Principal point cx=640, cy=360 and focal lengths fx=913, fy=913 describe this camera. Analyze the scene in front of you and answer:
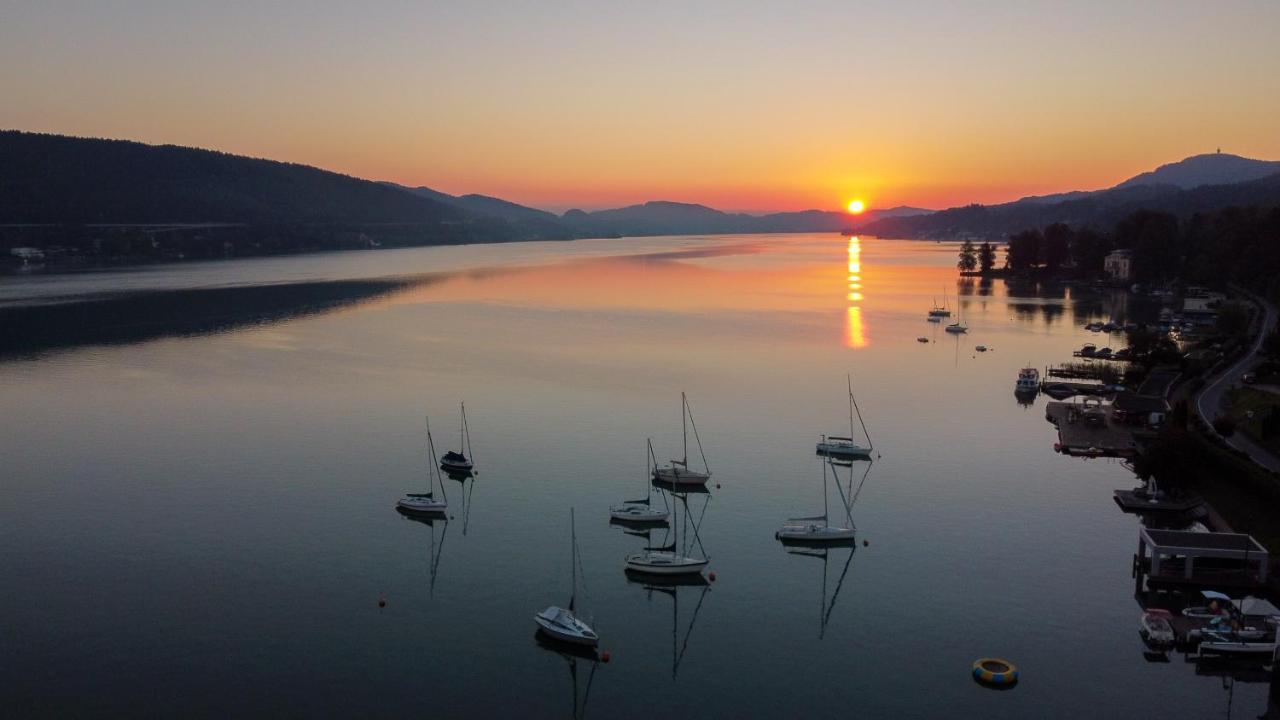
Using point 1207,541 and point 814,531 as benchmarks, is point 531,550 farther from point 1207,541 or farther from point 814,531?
point 1207,541

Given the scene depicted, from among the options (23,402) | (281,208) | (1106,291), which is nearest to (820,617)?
(23,402)

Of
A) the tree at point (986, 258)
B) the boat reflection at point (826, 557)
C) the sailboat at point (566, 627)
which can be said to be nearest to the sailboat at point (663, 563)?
the boat reflection at point (826, 557)

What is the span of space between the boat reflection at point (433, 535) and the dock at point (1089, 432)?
1881 cm

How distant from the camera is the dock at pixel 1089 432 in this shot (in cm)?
2781

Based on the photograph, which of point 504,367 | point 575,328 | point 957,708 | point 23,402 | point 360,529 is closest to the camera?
point 957,708

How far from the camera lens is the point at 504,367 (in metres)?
42.8

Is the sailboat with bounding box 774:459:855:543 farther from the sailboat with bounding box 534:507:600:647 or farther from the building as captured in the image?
the building

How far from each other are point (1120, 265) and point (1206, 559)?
7416 centimetres

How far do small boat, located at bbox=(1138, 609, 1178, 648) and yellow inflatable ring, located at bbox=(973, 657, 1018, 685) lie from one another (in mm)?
2771

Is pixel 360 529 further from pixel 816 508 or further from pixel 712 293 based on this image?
pixel 712 293

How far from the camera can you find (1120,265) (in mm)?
83250

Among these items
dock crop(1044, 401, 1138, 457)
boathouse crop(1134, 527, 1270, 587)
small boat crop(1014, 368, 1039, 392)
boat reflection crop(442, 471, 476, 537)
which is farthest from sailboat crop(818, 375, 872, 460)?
small boat crop(1014, 368, 1039, 392)

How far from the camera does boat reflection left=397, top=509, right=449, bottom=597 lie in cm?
1950

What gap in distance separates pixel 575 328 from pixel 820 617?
4191 cm
